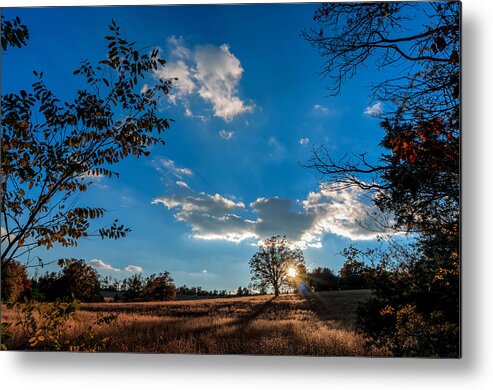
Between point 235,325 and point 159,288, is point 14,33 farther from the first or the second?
point 235,325

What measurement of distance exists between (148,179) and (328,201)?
62.7 inches

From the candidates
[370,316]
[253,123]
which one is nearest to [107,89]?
[253,123]

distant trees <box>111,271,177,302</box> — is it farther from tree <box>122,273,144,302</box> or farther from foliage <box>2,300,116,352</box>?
foliage <box>2,300,116,352</box>

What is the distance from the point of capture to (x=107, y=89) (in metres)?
4.22

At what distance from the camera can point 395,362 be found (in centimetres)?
400

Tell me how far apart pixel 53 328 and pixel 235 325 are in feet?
5.19

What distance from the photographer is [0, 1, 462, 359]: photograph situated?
398 centimetres

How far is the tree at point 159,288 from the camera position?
13.4 feet

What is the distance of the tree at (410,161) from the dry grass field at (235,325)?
0.24m

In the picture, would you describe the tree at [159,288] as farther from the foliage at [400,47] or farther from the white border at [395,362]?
the foliage at [400,47]

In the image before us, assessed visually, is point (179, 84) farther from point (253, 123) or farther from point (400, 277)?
point (400, 277)

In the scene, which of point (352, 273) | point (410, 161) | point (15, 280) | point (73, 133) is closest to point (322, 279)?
point (352, 273)

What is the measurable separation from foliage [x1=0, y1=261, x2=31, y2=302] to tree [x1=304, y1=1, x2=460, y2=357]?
2.72m

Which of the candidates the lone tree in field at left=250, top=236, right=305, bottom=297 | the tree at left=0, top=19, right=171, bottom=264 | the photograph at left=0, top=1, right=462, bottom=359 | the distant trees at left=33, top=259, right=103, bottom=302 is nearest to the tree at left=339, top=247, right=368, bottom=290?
the photograph at left=0, top=1, right=462, bottom=359
